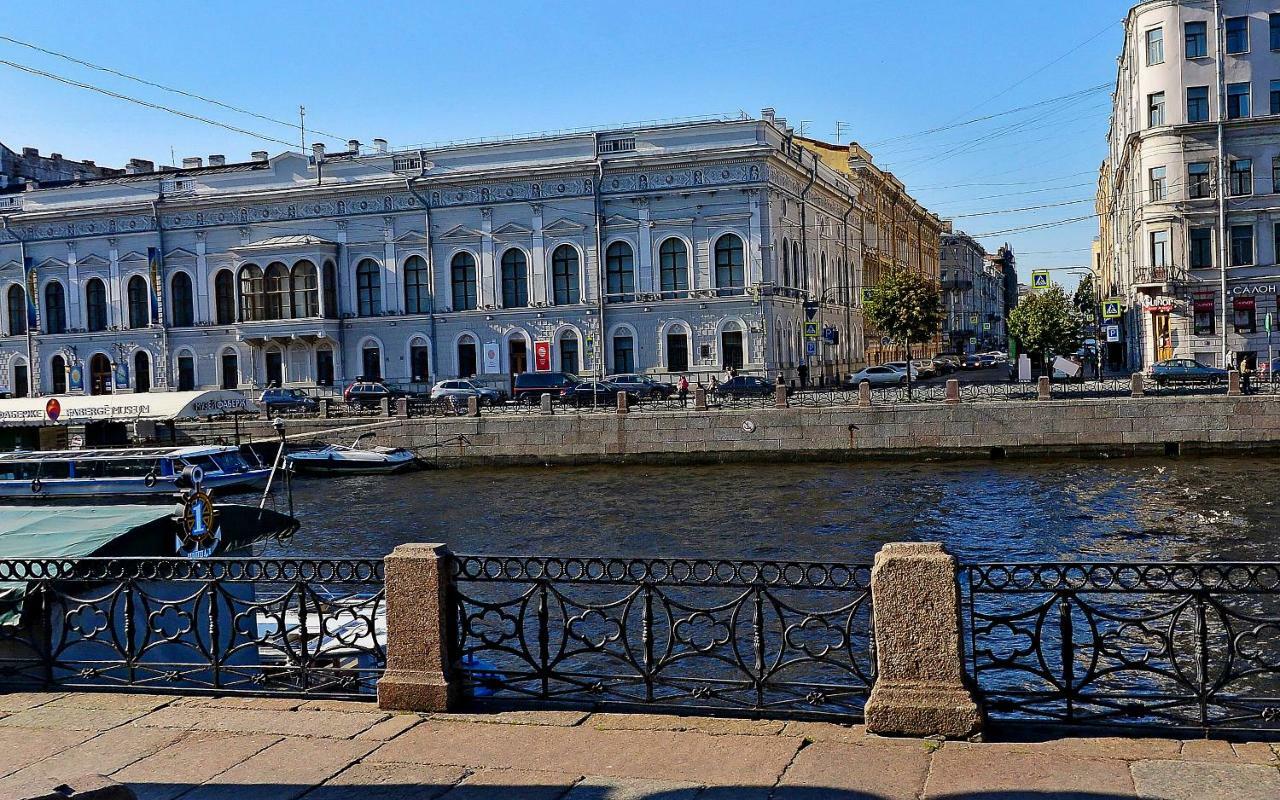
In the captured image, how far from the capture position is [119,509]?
9.96 metres

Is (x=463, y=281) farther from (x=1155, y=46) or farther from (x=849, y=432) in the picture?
(x=1155, y=46)

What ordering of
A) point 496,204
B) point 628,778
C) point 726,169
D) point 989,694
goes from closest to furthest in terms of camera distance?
point 628,778 → point 989,694 → point 726,169 → point 496,204

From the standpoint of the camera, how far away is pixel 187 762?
5988mm

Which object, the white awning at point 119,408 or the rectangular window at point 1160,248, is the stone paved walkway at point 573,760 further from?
the rectangular window at point 1160,248

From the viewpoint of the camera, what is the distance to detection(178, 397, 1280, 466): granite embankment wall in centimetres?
3027

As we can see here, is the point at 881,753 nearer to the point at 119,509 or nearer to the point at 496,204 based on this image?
the point at 119,509

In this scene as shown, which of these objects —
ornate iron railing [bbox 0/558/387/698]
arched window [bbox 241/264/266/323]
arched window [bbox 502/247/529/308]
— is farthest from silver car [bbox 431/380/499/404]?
ornate iron railing [bbox 0/558/387/698]

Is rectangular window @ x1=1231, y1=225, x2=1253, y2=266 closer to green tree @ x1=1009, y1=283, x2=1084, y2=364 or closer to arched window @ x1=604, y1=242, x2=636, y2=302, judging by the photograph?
green tree @ x1=1009, y1=283, x2=1084, y2=364

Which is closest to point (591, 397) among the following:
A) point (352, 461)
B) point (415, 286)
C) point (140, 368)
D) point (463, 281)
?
point (352, 461)

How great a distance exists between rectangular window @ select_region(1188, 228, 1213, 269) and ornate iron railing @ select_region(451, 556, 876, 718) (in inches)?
1183

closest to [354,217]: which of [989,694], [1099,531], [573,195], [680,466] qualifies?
[573,195]

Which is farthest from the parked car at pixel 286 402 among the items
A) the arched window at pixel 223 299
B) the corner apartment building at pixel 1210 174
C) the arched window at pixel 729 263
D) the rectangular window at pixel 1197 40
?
the rectangular window at pixel 1197 40

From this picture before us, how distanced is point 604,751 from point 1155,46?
4299 centimetres

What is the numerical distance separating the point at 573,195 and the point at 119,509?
36.4m
